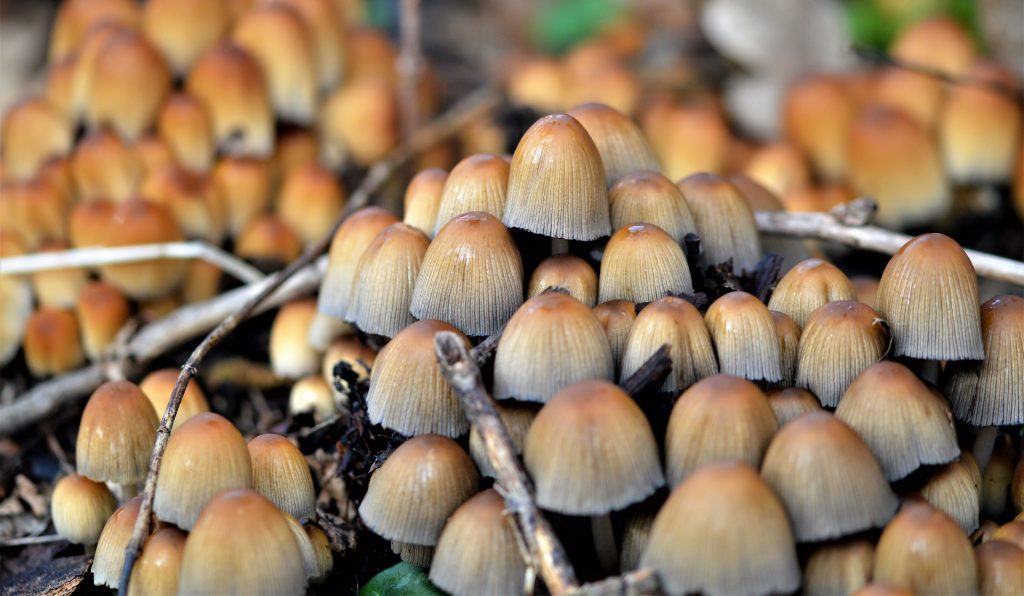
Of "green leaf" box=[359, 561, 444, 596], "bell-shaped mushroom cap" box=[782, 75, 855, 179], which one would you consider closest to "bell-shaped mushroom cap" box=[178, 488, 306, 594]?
"green leaf" box=[359, 561, 444, 596]

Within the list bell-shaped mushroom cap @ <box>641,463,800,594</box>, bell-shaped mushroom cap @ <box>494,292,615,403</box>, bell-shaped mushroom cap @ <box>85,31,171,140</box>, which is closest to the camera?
bell-shaped mushroom cap @ <box>641,463,800,594</box>

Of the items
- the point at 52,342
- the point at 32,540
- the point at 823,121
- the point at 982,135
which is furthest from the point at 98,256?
the point at 982,135

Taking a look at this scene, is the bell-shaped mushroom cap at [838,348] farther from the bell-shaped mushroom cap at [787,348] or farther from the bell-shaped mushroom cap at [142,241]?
the bell-shaped mushroom cap at [142,241]

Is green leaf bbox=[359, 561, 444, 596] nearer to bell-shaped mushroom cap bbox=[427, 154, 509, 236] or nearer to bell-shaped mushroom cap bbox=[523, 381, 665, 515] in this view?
bell-shaped mushroom cap bbox=[523, 381, 665, 515]

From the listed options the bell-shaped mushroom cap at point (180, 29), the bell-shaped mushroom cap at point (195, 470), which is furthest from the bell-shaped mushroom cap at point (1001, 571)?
the bell-shaped mushroom cap at point (180, 29)

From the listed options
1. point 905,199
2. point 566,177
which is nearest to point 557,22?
point 905,199

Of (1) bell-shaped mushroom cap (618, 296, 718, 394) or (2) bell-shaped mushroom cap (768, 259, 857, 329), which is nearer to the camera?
(1) bell-shaped mushroom cap (618, 296, 718, 394)
